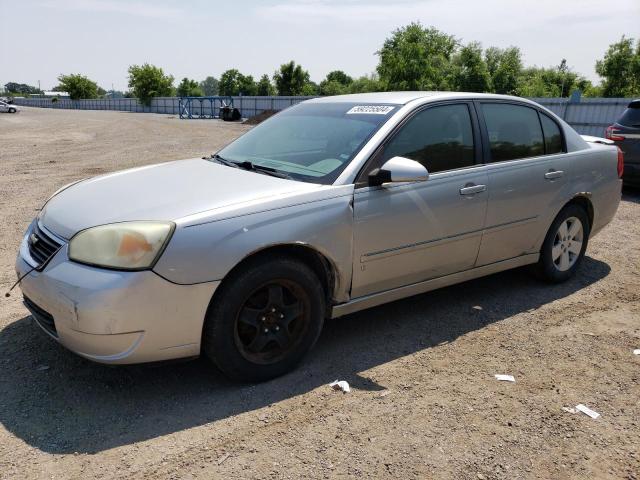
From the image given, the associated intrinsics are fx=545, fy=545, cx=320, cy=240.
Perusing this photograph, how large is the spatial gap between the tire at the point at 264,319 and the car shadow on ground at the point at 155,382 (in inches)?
5.8

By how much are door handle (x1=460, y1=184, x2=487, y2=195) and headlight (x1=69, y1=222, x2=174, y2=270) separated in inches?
85.0

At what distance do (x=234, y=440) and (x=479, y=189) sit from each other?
8.23 feet

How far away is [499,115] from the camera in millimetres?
4441

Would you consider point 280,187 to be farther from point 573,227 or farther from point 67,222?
point 573,227

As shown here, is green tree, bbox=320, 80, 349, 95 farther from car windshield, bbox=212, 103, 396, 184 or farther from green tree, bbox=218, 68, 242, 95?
car windshield, bbox=212, 103, 396, 184

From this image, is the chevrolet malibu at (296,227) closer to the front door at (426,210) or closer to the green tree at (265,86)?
the front door at (426,210)

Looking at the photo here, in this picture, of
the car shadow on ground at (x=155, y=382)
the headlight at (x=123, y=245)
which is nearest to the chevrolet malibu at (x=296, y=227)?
the headlight at (x=123, y=245)

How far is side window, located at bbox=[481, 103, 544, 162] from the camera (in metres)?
4.32

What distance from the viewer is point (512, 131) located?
4496 mm

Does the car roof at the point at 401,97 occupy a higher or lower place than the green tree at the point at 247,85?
lower

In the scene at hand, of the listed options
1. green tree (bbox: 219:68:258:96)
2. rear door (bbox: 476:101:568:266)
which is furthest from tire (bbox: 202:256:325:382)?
green tree (bbox: 219:68:258:96)

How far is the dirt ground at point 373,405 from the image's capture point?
2.58 metres

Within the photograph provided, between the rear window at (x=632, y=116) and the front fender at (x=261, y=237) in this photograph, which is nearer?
the front fender at (x=261, y=237)

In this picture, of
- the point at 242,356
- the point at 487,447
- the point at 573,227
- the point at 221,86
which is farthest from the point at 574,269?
the point at 221,86
